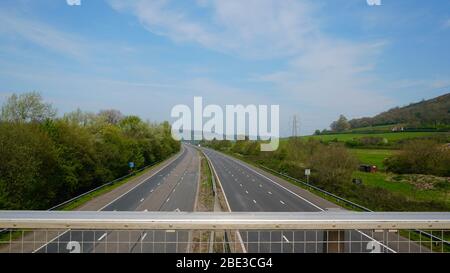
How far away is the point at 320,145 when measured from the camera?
30.6 metres

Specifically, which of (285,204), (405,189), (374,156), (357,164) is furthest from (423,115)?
(285,204)

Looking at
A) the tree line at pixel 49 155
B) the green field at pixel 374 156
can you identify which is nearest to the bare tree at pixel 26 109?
the tree line at pixel 49 155

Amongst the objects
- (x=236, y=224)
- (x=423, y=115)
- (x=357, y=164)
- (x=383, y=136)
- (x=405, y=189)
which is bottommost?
(x=405, y=189)

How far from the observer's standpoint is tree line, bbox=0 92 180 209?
16758 millimetres

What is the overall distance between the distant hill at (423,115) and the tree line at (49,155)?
25.0m

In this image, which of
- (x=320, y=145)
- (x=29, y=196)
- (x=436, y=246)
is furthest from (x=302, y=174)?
(x=436, y=246)

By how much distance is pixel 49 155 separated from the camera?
20.2 m

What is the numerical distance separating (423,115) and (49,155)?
1100 inches

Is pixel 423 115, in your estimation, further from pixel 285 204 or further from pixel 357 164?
pixel 285 204

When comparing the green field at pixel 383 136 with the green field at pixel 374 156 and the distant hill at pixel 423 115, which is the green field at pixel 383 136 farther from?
the green field at pixel 374 156

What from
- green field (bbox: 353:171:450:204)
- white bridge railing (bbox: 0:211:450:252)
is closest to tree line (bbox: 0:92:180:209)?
white bridge railing (bbox: 0:211:450:252)

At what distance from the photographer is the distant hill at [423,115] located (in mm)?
31219

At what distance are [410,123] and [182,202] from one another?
75.1ft
